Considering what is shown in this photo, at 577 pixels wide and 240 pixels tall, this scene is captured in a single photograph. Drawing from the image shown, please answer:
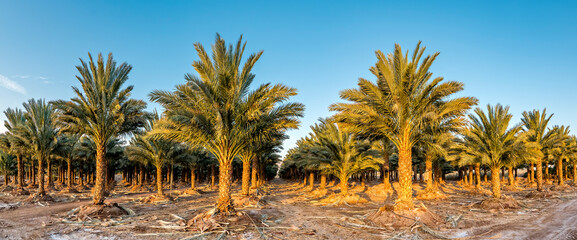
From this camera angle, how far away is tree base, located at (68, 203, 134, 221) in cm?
1438

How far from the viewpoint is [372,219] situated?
1359 centimetres

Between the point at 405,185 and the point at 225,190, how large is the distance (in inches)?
333

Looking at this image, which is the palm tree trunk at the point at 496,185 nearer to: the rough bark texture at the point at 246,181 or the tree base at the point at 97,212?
the rough bark texture at the point at 246,181

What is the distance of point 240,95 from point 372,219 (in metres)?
8.47

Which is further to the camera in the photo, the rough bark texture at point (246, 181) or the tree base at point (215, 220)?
the rough bark texture at point (246, 181)

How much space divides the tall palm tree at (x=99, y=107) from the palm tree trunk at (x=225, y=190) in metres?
6.97

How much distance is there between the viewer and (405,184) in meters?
14.2

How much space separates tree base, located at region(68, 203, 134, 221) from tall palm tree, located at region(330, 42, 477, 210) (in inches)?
495

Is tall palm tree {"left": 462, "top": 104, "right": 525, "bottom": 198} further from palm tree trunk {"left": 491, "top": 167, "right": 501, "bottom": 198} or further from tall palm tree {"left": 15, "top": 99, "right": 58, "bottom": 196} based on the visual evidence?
tall palm tree {"left": 15, "top": 99, "right": 58, "bottom": 196}

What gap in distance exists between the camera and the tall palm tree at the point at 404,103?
14.2 m

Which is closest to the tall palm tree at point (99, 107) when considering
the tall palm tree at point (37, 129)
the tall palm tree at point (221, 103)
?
the tall palm tree at point (221, 103)

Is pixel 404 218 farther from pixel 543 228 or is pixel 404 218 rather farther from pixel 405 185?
pixel 543 228

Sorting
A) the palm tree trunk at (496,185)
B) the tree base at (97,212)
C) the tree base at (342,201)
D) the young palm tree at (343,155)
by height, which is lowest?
the tree base at (342,201)

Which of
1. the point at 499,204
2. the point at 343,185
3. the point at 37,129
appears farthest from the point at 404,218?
the point at 37,129
